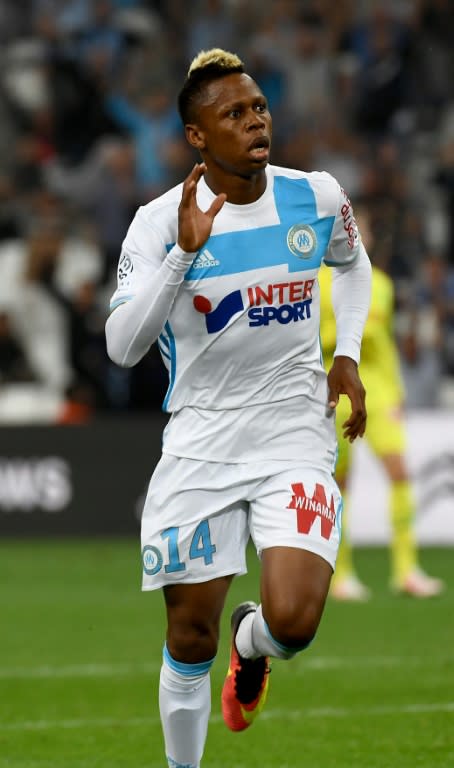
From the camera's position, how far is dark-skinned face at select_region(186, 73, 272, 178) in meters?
5.04

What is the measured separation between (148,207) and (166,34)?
1149 cm

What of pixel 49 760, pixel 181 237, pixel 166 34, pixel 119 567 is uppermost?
pixel 181 237

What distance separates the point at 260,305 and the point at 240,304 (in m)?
0.07

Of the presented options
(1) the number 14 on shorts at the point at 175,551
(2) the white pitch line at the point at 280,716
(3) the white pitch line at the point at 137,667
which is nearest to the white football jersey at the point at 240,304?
(1) the number 14 on shorts at the point at 175,551

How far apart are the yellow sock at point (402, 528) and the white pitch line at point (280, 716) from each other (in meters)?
3.65

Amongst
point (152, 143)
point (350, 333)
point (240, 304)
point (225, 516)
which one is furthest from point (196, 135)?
point (152, 143)

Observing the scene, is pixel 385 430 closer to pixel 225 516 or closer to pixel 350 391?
pixel 350 391

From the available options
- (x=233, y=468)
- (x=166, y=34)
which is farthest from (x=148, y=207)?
(x=166, y=34)

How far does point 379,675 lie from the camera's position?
7.74 meters

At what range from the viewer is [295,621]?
489 cm

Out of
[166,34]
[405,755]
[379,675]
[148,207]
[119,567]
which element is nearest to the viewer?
[148,207]

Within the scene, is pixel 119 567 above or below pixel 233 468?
below

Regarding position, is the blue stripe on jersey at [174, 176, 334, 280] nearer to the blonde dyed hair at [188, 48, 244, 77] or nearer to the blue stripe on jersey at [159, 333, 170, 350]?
the blue stripe on jersey at [159, 333, 170, 350]

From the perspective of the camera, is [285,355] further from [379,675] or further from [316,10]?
[316,10]
